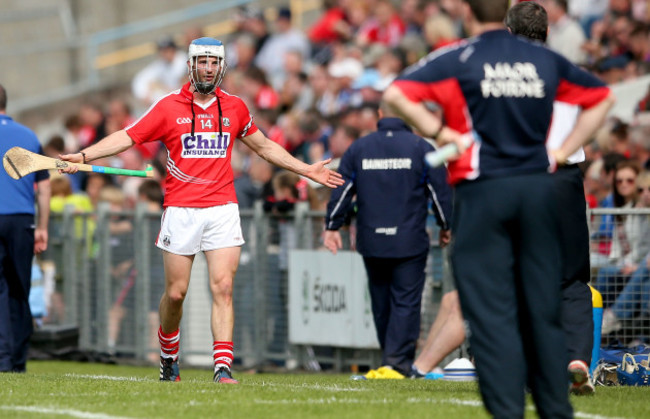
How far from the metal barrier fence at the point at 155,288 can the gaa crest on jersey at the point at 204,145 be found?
147 inches

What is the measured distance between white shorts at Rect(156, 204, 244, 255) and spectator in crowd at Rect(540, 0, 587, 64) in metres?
8.50

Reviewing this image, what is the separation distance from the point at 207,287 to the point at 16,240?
331 cm

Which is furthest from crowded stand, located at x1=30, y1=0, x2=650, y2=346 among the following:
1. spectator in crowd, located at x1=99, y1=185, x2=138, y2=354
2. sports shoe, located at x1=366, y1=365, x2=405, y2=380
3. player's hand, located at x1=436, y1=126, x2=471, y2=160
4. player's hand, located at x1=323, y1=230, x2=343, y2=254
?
player's hand, located at x1=436, y1=126, x2=471, y2=160

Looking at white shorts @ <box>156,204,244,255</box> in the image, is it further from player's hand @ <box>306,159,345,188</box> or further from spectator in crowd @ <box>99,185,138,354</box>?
spectator in crowd @ <box>99,185,138,354</box>

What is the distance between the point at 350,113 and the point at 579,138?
9.94m

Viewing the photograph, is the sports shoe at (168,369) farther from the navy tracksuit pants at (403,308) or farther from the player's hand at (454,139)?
the player's hand at (454,139)

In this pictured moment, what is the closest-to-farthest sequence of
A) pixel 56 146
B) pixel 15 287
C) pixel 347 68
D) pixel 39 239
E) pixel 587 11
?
pixel 15 287 → pixel 39 239 → pixel 56 146 → pixel 587 11 → pixel 347 68

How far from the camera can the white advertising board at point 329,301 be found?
13289mm

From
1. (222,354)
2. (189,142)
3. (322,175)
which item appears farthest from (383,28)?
(222,354)

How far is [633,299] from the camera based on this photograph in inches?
448

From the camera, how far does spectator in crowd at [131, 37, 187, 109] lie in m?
22.9

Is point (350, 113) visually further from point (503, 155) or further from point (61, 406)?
point (503, 155)

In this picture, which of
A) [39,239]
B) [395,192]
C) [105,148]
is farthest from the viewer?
[39,239]

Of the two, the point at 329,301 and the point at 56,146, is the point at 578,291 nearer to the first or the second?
the point at 329,301
